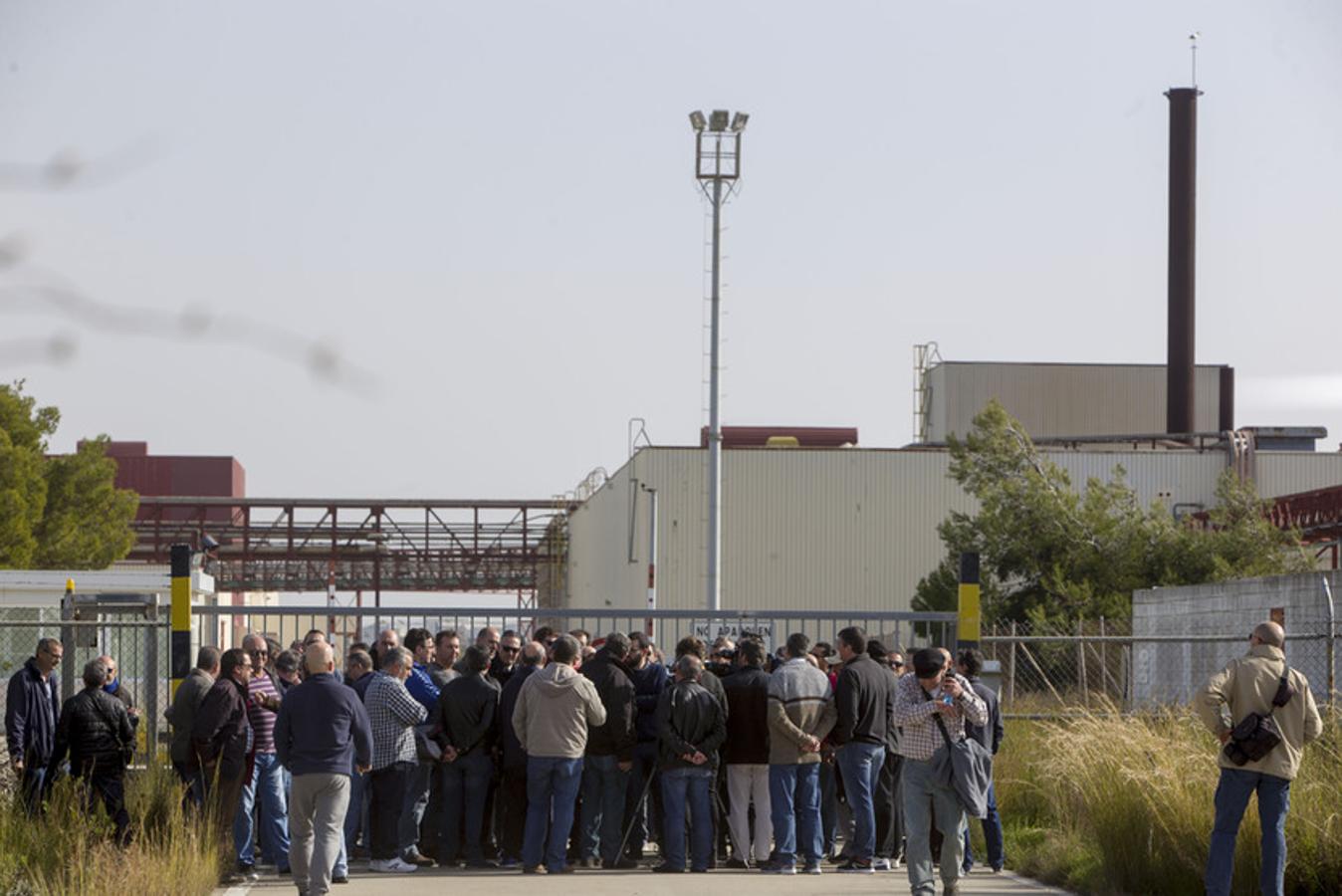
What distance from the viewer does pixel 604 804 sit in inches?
608

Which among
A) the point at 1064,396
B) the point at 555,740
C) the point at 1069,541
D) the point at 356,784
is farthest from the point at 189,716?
the point at 1064,396

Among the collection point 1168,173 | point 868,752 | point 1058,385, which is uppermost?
point 1168,173

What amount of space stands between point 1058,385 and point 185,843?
5345 centimetres

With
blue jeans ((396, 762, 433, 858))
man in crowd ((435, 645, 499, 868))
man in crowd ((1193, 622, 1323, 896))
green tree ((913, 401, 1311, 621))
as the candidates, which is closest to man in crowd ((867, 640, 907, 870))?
man in crowd ((435, 645, 499, 868))

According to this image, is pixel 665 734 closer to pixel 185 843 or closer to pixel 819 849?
pixel 819 849

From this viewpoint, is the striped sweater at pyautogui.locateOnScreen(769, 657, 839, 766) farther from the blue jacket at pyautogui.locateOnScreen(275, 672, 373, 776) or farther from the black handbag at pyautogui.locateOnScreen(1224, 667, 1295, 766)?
the black handbag at pyautogui.locateOnScreen(1224, 667, 1295, 766)

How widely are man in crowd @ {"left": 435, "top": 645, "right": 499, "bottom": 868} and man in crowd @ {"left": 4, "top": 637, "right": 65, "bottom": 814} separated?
2992mm

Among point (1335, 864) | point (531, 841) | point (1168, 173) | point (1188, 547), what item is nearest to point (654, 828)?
point (531, 841)

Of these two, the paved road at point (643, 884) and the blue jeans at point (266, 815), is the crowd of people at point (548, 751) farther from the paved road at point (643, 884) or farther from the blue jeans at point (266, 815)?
the paved road at point (643, 884)

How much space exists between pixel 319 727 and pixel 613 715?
10.4 ft

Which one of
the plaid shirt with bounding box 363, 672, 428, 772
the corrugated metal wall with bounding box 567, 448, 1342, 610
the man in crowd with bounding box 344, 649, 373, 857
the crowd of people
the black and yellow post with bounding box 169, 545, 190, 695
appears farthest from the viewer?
the corrugated metal wall with bounding box 567, 448, 1342, 610

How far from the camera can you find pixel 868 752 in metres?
14.9

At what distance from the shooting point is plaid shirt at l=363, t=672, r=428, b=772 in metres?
14.5

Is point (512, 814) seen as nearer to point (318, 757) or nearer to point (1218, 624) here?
point (318, 757)
